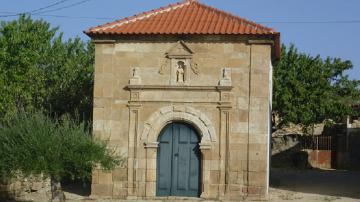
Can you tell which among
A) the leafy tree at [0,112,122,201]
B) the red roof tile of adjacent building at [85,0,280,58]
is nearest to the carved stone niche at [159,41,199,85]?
the red roof tile of adjacent building at [85,0,280,58]

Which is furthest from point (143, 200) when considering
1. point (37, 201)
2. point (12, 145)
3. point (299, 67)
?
point (299, 67)

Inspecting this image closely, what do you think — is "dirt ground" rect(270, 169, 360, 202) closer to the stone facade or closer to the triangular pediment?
the stone facade

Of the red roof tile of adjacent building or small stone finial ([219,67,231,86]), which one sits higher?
the red roof tile of adjacent building

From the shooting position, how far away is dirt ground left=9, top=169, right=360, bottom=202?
18391 mm

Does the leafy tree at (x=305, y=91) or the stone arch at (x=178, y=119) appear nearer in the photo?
the stone arch at (x=178, y=119)

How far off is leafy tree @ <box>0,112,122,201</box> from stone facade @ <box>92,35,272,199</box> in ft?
8.14

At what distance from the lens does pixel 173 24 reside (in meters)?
18.5

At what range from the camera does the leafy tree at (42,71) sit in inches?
889

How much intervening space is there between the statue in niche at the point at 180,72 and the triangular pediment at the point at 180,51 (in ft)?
0.85

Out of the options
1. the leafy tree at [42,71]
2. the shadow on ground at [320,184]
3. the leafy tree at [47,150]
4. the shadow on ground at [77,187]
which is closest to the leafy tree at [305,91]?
the shadow on ground at [320,184]

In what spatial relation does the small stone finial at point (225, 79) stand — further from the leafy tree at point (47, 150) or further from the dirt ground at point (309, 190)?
the leafy tree at point (47, 150)

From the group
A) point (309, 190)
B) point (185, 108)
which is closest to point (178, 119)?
point (185, 108)

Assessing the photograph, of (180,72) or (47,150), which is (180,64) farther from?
(47,150)

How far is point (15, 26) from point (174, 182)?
9906 millimetres
